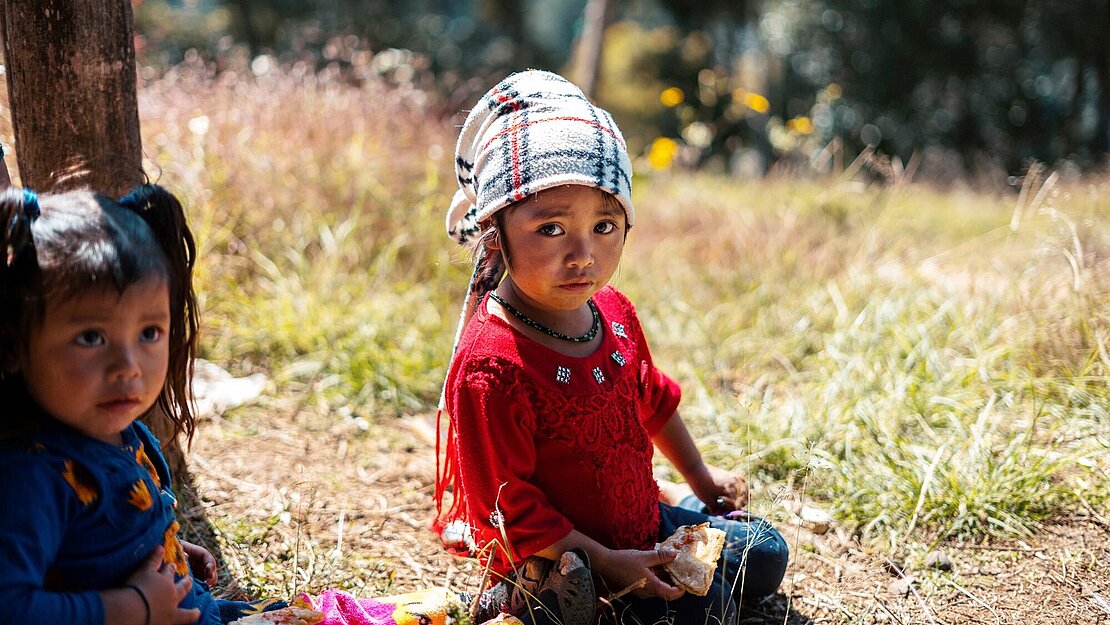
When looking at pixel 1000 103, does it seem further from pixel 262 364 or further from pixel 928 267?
pixel 262 364

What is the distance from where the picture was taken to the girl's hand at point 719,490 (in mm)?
2545

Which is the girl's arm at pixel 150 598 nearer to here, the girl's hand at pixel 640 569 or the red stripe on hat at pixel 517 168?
the girl's hand at pixel 640 569

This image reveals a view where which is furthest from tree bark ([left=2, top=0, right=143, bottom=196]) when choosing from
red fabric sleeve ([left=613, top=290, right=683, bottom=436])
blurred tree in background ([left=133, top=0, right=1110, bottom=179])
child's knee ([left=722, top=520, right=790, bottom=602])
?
blurred tree in background ([left=133, top=0, right=1110, bottom=179])

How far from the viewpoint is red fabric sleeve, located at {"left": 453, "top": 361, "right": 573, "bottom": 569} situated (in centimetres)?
202

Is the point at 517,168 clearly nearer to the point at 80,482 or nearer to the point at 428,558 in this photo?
the point at 80,482

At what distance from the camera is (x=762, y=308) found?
4508mm

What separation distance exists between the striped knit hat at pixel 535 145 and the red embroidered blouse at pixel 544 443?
33 cm

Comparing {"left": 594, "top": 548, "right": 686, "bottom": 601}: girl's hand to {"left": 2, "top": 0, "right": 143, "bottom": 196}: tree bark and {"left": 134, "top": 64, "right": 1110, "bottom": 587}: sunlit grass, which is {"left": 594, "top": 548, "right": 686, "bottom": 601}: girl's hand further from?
{"left": 2, "top": 0, "right": 143, "bottom": 196}: tree bark

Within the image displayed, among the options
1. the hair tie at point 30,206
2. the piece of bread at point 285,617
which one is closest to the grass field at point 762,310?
the piece of bread at point 285,617

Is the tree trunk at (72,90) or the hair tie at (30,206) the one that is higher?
the tree trunk at (72,90)

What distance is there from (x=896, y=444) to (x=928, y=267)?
2041 mm

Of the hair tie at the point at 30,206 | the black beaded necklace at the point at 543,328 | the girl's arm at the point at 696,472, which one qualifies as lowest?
the girl's arm at the point at 696,472

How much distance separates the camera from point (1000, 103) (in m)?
16.7

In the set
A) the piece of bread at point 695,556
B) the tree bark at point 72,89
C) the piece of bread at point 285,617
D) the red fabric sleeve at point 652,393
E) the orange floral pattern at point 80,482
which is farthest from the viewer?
the red fabric sleeve at point 652,393
